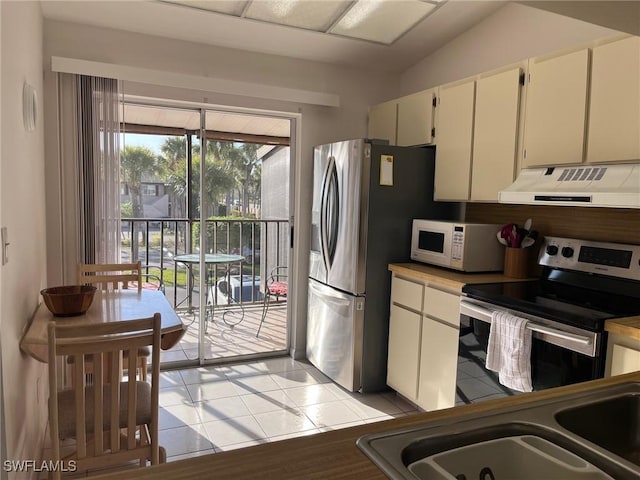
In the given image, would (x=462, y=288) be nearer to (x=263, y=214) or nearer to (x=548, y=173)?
(x=548, y=173)

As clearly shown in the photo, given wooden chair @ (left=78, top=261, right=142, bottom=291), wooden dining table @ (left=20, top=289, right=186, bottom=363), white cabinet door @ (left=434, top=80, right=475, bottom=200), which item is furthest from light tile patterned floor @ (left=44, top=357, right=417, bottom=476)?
white cabinet door @ (left=434, top=80, right=475, bottom=200)

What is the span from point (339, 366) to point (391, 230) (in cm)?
107

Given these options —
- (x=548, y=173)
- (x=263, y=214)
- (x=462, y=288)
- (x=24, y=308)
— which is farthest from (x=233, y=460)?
(x=263, y=214)

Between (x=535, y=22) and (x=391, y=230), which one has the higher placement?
(x=535, y=22)

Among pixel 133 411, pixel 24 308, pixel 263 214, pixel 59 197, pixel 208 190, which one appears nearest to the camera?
pixel 133 411

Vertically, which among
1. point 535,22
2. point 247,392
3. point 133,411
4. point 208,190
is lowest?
point 247,392

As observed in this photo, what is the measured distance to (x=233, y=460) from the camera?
2.42 ft

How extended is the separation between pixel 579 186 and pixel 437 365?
126 cm

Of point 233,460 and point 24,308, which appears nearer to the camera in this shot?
point 233,460

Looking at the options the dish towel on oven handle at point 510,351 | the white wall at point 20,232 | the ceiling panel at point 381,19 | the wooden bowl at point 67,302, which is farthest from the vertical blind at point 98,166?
the dish towel on oven handle at point 510,351

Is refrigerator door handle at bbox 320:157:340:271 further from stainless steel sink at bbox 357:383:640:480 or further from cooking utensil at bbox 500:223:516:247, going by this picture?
stainless steel sink at bbox 357:383:640:480

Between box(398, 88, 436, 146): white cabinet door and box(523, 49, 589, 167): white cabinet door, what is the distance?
0.82 metres

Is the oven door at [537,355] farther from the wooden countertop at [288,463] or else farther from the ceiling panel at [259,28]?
the ceiling panel at [259,28]

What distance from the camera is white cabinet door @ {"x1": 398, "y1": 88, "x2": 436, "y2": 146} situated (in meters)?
3.28
